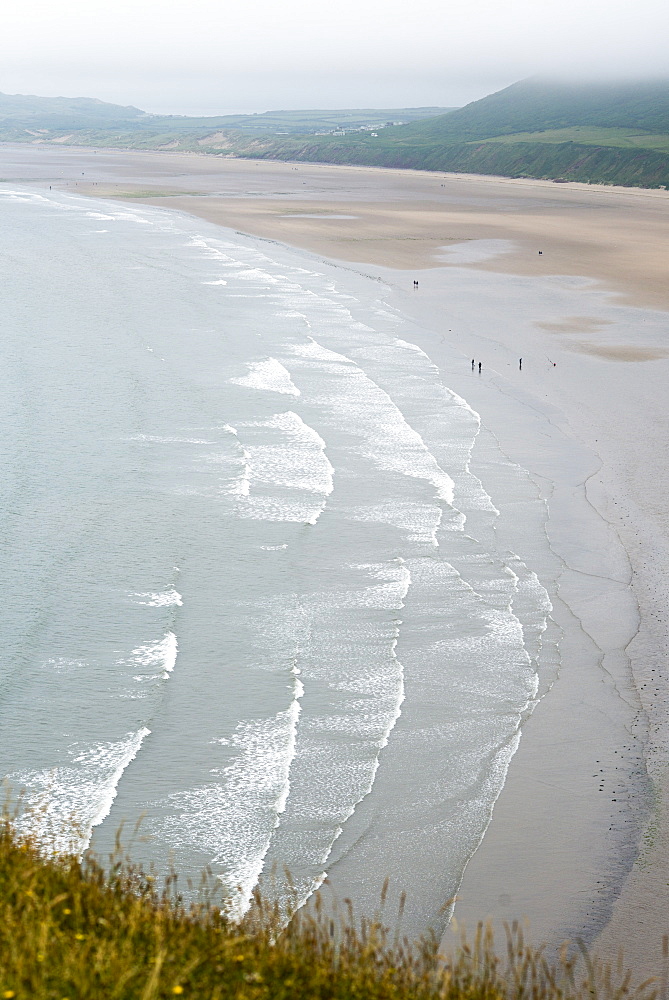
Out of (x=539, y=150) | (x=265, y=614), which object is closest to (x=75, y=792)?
(x=265, y=614)

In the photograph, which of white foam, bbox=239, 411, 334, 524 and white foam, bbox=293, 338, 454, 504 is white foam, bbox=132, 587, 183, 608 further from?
white foam, bbox=293, 338, 454, 504

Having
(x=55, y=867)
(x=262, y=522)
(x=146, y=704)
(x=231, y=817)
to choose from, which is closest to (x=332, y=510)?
(x=262, y=522)

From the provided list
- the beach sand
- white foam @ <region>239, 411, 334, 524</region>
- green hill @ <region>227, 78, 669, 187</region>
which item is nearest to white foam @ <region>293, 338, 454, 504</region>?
white foam @ <region>239, 411, 334, 524</region>

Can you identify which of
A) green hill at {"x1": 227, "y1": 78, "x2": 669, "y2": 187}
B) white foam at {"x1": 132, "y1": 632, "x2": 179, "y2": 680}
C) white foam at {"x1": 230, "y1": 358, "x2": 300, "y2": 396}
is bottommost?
white foam at {"x1": 132, "y1": 632, "x2": 179, "y2": 680}

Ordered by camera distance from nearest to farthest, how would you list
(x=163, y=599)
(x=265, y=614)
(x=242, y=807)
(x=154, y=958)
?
(x=154, y=958), (x=242, y=807), (x=265, y=614), (x=163, y=599)

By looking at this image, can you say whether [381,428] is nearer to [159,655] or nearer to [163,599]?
[163,599]
